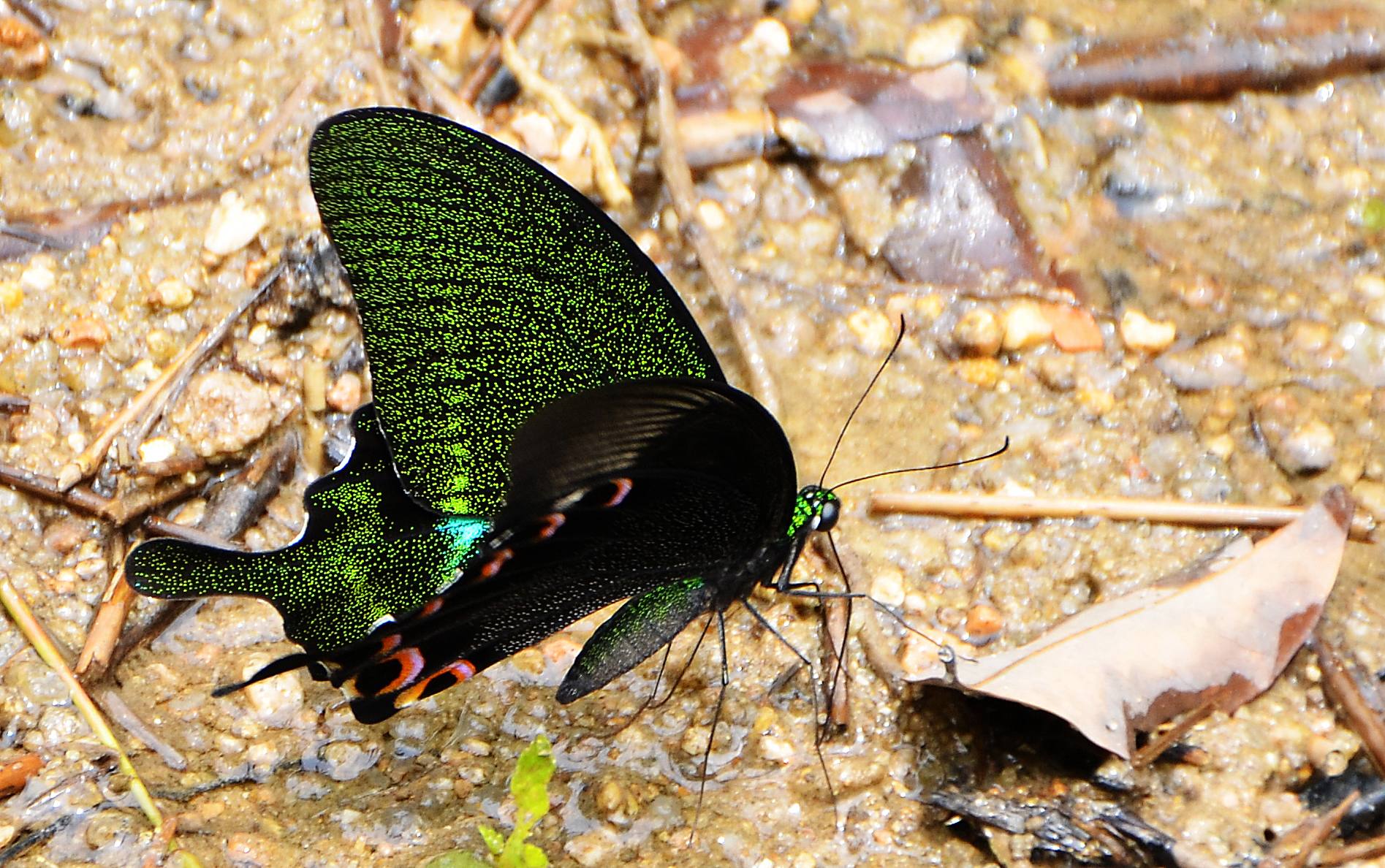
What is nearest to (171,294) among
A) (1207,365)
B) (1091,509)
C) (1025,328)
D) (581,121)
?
(581,121)

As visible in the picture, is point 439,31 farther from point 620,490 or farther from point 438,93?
point 620,490

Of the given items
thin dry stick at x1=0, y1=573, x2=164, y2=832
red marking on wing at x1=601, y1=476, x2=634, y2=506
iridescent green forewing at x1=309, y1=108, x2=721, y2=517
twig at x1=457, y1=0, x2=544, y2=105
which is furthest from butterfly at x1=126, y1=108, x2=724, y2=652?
twig at x1=457, y1=0, x2=544, y2=105

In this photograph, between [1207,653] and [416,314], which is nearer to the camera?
[416,314]

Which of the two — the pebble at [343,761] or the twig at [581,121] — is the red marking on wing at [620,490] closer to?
the pebble at [343,761]

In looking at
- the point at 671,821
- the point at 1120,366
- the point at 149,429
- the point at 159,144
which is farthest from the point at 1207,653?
the point at 159,144

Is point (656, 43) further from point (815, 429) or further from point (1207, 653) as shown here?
point (1207, 653)

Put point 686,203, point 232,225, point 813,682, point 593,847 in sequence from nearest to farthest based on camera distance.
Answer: point 593,847 → point 813,682 → point 232,225 → point 686,203

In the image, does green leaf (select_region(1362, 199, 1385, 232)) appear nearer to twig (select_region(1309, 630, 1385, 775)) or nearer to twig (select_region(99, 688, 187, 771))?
twig (select_region(1309, 630, 1385, 775))
